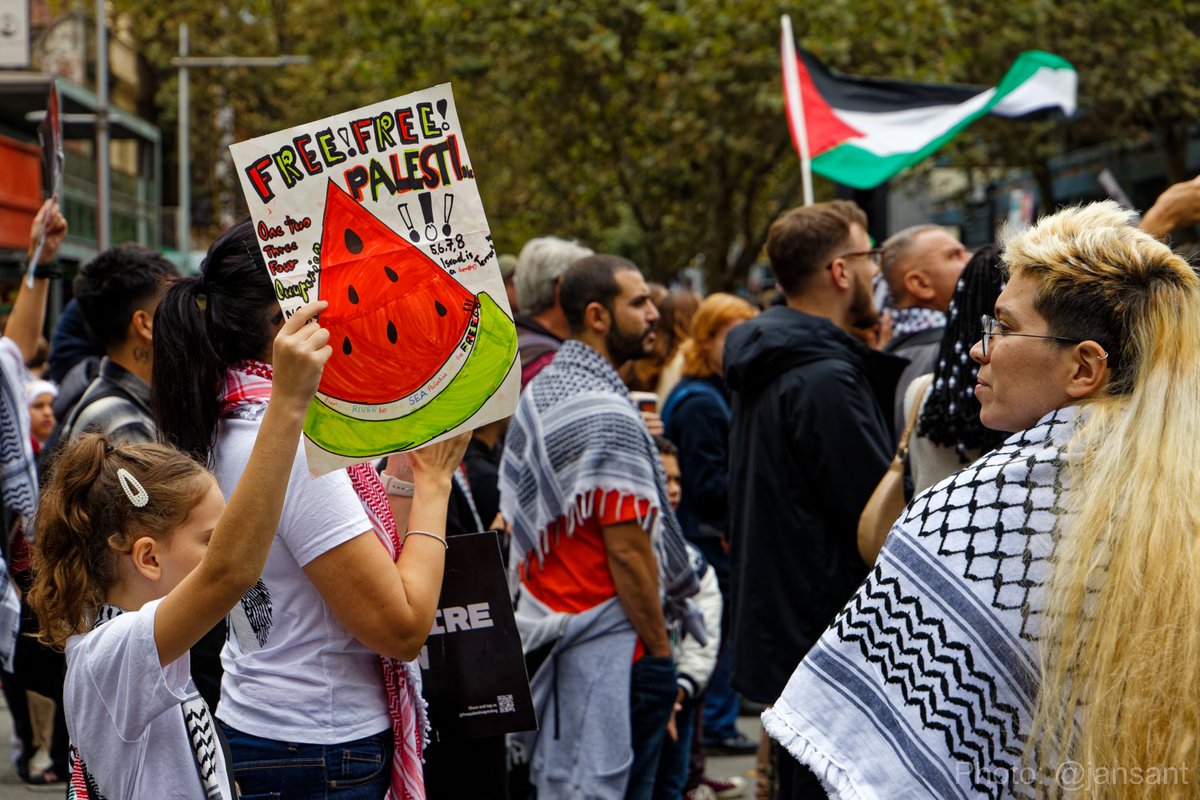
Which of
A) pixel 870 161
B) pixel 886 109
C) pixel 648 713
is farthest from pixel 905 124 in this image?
pixel 648 713

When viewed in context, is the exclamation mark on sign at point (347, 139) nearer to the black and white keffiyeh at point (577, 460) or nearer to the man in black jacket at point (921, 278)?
the black and white keffiyeh at point (577, 460)

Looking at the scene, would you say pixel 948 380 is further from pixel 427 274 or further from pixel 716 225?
pixel 716 225

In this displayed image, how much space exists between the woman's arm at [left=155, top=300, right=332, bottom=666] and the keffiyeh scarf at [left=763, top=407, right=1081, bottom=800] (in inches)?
36.3

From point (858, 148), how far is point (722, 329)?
1.30m

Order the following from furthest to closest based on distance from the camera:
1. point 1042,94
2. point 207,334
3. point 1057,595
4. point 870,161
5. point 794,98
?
point 1042,94 → point 794,98 → point 870,161 → point 207,334 → point 1057,595

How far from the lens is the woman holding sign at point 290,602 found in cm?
263

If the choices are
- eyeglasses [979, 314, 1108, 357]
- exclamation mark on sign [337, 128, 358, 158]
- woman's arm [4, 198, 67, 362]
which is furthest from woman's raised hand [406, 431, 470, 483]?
woman's arm [4, 198, 67, 362]

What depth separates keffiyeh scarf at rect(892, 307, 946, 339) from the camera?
4938 mm

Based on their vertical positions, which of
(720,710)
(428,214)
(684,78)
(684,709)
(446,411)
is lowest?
(720,710)

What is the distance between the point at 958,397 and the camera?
350cm

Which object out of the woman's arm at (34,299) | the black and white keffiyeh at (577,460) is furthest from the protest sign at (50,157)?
the black and white keffiyeh at (577,460)

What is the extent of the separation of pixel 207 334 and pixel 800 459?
2.16 m

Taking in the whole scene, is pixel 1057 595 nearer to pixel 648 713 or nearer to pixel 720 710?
pixel 648 713

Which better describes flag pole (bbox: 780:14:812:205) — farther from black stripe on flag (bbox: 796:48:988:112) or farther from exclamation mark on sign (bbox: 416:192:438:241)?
exclamation mark on sign (bbox: 416:192:438:241)
